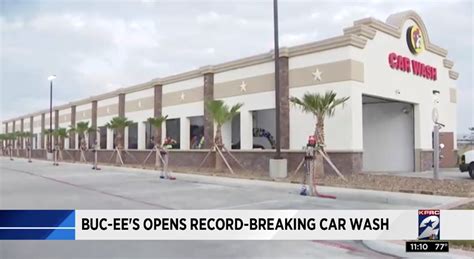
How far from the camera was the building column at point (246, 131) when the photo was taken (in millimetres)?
23281

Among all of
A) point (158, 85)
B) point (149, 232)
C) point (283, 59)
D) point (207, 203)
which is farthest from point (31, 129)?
point (149, 232)

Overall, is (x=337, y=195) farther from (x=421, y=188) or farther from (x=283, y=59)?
(x=283, y=59)

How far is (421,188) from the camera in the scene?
13.7 meters

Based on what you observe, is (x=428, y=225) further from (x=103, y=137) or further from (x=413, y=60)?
(x=103, y=137)

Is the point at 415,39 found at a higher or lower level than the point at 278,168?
higher

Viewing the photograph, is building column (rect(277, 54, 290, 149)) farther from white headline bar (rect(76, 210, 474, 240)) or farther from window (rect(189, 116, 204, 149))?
white headline bar (rect(76, 210, 474, 240))

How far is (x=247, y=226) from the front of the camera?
6.87m

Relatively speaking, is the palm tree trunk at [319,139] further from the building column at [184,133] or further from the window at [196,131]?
the building column at [184,133]

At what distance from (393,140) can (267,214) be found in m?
18.7

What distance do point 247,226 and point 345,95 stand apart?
1301 cm

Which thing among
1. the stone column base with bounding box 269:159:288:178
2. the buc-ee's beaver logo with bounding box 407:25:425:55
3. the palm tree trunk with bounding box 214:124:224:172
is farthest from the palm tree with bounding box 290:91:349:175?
the buc-ee's beaver logo with bounding box 407:25:425:55

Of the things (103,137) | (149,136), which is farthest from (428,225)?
(103,137)

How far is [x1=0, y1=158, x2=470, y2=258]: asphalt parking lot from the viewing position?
6.47 meters

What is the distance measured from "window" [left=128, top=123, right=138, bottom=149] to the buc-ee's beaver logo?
20392 millimetres
